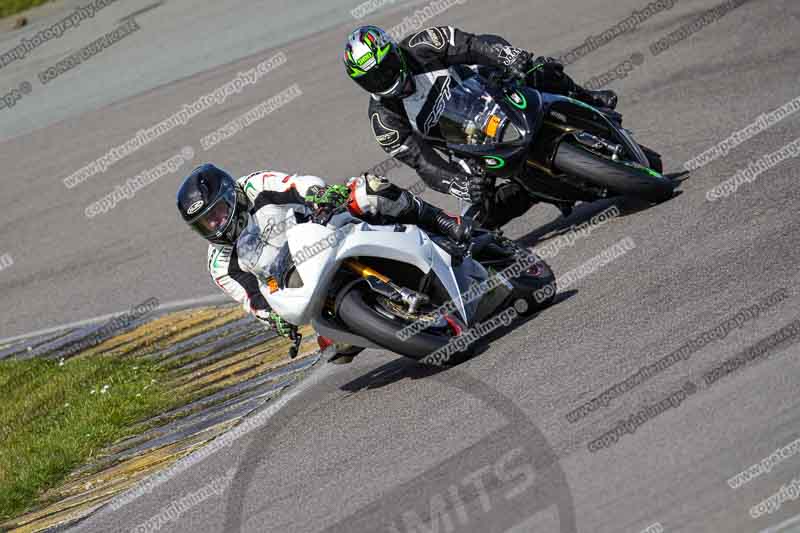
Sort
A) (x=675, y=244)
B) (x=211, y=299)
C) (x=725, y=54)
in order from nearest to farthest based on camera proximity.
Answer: (x=675, y=244) < (x=211, y=299) < (x=725, y=54)

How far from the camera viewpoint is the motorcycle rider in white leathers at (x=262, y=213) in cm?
736

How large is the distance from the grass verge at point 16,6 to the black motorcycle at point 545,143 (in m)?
18.1

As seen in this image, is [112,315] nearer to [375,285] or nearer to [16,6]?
[375,285]

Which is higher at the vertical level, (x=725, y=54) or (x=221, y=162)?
(x=221, y=162)

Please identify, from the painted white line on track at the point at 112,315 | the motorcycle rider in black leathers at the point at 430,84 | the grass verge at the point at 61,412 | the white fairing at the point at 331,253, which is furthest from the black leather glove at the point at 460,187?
the painted white line on track at the point at 112,315

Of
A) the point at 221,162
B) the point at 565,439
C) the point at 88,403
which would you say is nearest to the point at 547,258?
the point at 565,439

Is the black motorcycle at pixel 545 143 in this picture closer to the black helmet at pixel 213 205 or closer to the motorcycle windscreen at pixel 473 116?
the motorcycle windscreen at pixel 473 116

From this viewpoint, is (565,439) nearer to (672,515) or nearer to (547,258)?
(672,515)

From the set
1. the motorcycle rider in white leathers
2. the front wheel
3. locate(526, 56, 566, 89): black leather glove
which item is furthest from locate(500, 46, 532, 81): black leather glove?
the motorcycle rider in white leathers

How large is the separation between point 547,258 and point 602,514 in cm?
408

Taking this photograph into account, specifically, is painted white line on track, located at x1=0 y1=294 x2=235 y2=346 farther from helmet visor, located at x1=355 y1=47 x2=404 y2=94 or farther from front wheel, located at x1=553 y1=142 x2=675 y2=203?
front wheel, located at x1=553 y1=142 x2=675 y2=203

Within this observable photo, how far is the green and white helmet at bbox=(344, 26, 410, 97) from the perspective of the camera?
866 centimetres

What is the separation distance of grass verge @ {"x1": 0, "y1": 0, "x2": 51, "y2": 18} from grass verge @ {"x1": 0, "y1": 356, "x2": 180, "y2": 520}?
15.1 m

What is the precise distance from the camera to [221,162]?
1532cm
